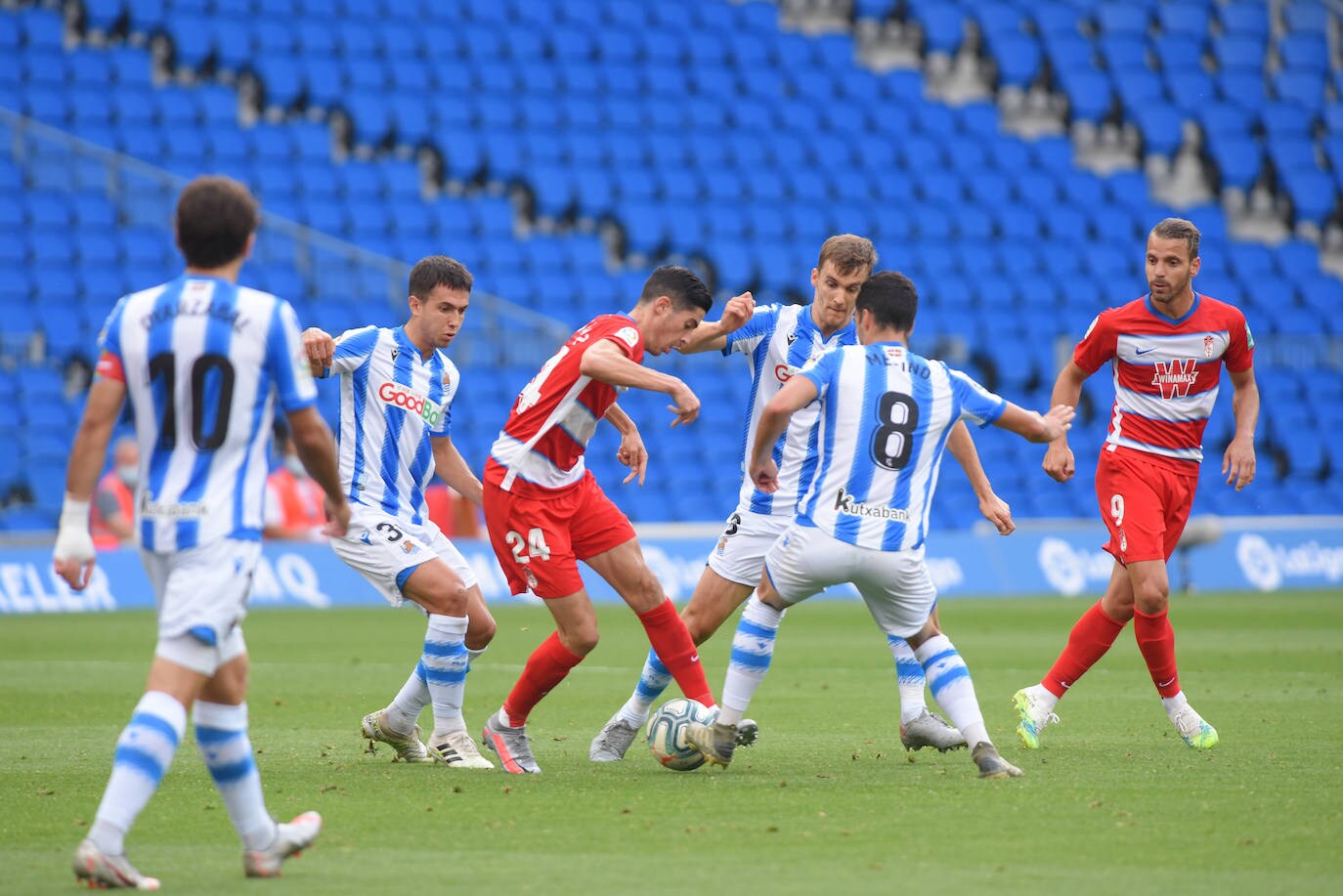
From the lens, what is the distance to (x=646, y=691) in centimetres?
777

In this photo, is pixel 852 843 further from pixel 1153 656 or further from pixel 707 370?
pixel 707 370

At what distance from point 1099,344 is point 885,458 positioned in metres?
2.27

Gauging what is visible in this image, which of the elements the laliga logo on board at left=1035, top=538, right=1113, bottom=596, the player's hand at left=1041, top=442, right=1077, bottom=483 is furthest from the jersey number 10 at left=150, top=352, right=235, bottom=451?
the laliga logo on board at left=1035, top=538, right=1113, bottom=596

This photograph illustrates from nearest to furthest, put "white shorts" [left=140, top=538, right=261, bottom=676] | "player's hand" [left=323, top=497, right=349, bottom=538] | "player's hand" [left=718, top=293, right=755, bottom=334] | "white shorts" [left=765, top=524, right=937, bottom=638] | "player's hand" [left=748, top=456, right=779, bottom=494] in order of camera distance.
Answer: "white shorts" [left=140, top=538, right=261, bottom=676] < "player's hand" [left=323, top=497, right=349, bottom=538] < "white shorts" [left=765, top=524, right=937, bottom=638] < "player's hand" [left=748, top=456, right=779, bottom=494] < "player's hand" [left=718, top=293, right=755, bottom=334]

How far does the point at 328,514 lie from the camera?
5.45 m

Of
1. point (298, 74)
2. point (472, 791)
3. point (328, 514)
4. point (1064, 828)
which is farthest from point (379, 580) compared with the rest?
point (298, 74)

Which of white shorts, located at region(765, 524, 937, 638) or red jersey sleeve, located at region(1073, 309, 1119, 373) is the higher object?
red jersey sleeve, located at region(1073, 309, 1119, 373)

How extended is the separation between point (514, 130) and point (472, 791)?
2060 centimetres

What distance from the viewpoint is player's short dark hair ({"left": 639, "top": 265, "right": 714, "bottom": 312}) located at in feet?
23.8

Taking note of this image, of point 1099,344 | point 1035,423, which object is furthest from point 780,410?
point 1099,344

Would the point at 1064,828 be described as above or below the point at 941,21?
below

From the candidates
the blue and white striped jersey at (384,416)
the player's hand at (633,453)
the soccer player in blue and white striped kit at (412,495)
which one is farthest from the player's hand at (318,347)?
the player's hand at (633,453)

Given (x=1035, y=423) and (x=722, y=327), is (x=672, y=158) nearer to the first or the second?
(x=722, y=327)

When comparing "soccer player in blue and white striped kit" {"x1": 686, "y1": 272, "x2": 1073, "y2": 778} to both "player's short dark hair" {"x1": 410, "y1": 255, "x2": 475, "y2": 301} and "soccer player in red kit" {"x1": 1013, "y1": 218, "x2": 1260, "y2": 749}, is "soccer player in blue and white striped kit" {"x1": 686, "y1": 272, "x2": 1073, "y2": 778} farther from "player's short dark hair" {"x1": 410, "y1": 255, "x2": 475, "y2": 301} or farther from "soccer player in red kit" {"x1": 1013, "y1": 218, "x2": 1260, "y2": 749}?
"player's short dark hair" {"x1": 410, "y1": 255, "x2": 475, "y2": 301}
